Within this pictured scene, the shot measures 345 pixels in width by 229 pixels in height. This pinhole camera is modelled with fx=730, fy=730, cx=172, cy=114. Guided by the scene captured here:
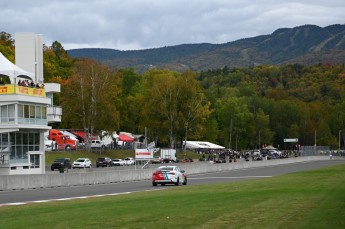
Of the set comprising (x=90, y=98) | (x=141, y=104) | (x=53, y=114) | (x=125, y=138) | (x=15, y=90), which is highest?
(x=141, y=104)

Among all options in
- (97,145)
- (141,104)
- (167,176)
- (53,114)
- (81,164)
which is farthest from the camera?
(141,104)

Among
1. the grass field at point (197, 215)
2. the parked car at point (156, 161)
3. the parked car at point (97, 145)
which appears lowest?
the parked car at point (156, 161)

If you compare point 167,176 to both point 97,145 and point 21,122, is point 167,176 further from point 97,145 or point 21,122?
point 97,145

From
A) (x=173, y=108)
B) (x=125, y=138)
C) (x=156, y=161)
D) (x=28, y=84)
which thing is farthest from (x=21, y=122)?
(x=173, y=108)

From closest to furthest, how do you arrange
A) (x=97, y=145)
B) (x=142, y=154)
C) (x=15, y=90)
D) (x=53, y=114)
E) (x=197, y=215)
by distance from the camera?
(x=197, y=215), (x=15, y=90), (x=142, y=154), (x=53, y=114), (x=97, y=145)

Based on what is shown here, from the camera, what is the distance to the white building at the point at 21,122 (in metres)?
66.4

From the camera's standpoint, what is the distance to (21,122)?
223ft

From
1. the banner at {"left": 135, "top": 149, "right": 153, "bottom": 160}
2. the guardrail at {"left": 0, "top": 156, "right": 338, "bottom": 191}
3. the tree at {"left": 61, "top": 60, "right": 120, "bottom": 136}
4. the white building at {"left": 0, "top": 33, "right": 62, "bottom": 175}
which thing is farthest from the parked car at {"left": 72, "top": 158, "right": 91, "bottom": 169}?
→ the tree at {"left": 61, "top": 60, "right": 120, "bottom": 136}

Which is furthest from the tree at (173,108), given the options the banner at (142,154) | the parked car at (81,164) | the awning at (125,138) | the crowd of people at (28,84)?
the banner at (142,154)

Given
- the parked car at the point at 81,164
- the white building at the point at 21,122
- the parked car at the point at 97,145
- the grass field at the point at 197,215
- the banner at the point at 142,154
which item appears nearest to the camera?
the grass field at the point at 197,215

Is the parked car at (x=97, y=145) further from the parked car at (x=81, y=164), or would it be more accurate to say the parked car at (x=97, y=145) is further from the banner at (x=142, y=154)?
the banner at (x=142, y=154)

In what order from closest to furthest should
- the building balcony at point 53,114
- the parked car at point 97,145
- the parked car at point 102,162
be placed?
the building balcony at point 53,114, the parked car at point 102,162, the parked car at point 97,145

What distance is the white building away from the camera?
66.4m

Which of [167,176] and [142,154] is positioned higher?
[142,154]
